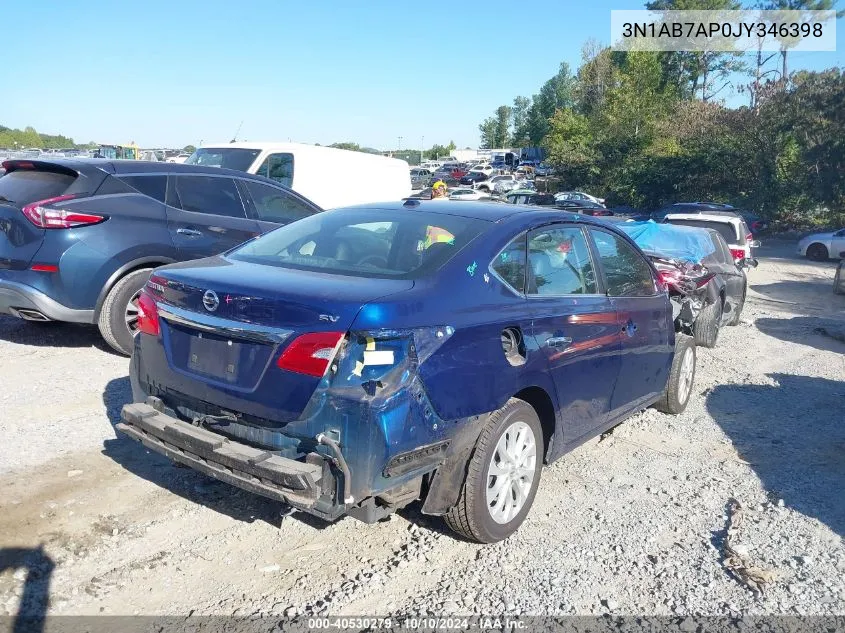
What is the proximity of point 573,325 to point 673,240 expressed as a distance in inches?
263

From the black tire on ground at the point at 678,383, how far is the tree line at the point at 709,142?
88.8 feet

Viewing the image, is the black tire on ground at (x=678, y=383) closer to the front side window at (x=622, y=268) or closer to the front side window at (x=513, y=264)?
the front side window at (x=622, y=268)

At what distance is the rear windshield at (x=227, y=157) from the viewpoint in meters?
10.9

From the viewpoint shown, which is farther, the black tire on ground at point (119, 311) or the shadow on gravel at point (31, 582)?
the black tire on ground at point (119, 311)

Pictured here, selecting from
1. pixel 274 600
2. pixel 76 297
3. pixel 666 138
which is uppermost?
pixel 666 138

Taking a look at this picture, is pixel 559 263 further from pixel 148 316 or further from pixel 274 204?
pixel 274 204

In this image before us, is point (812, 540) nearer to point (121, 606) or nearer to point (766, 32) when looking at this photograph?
point (121, 606)

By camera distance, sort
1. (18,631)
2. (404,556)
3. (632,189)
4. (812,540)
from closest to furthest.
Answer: (18,631), (404,556), (812,540), (632,189)

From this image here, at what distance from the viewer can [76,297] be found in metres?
6.09

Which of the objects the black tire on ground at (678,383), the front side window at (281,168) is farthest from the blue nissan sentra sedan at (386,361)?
the front side window at (281,168)

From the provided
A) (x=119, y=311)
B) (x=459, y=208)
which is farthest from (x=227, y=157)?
(x=459, y=208)

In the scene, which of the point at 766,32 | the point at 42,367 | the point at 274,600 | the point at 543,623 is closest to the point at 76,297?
the point at 42,367

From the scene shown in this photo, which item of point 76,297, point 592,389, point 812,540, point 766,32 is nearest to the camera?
point 812,540

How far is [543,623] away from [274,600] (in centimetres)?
117
